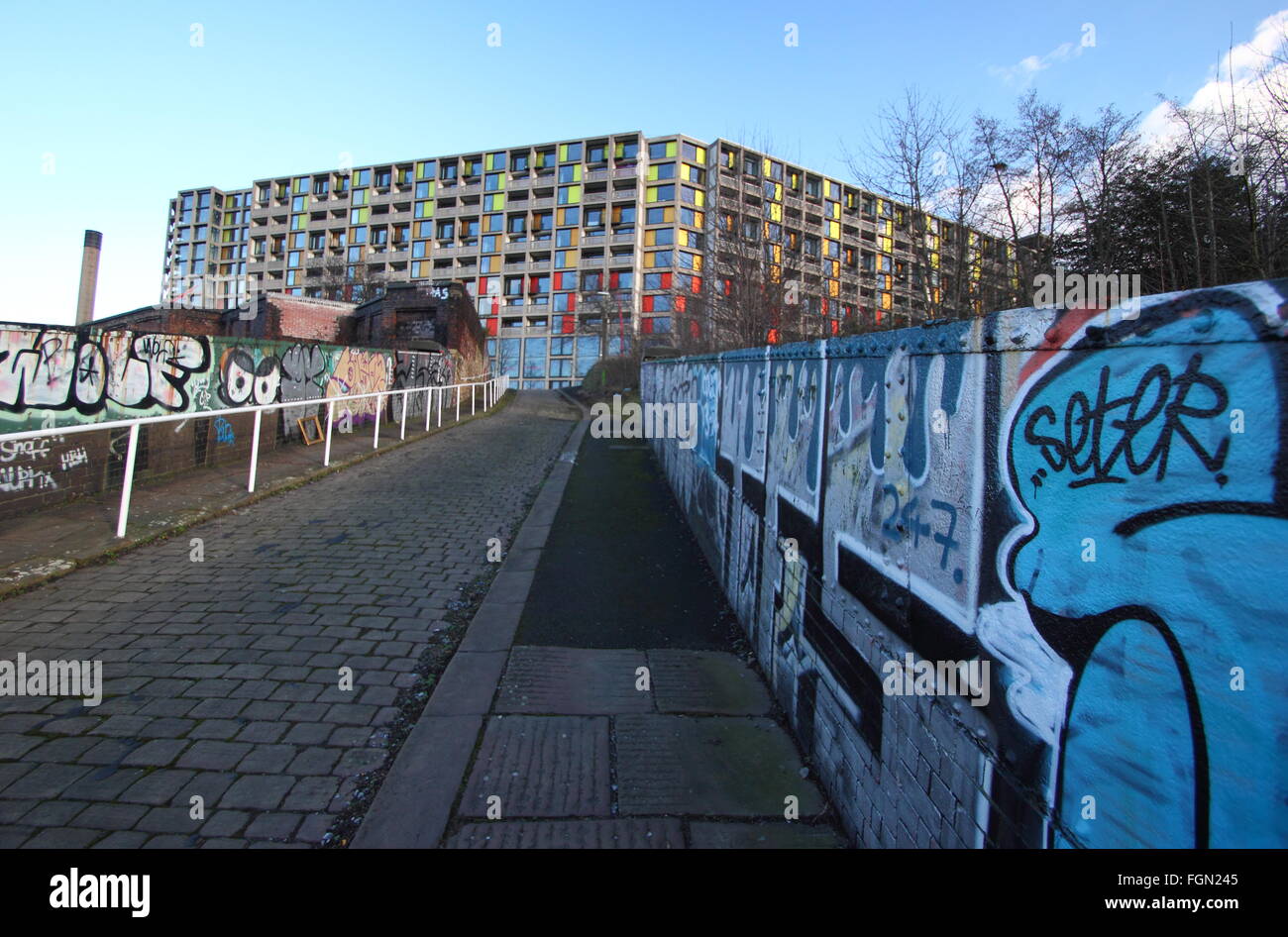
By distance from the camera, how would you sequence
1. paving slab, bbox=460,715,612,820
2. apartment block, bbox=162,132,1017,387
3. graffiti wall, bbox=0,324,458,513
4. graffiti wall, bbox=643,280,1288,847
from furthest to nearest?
1. apartment block, bbox=162,132,1017,387
2. graffiti wall, bbox=0,324,458,513
3. paving slab, bbox=460,715,612,820
4. graffiti wall, bbox=643,280,1288,847

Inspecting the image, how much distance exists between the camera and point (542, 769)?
2984 millimetres

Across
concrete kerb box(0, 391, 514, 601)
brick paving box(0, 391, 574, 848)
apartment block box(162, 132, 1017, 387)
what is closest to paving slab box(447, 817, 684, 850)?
brick paving box(0, 391, 574, 848)

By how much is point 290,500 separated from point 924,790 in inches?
317

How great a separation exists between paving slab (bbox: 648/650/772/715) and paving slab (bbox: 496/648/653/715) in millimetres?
123

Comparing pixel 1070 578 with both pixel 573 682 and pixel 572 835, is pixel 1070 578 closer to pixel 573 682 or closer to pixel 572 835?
pixel 572 835

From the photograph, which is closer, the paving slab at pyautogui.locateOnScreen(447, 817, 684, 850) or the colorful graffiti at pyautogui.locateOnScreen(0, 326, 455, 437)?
the paving slab at pyautogui.locateOnScreen(447, 817, 684, 850)

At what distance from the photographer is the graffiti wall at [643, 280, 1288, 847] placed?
1131 mm

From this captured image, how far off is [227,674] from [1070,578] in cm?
402

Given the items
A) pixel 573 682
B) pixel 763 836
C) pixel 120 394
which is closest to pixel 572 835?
pixel 763 836

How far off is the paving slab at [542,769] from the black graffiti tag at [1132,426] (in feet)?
7.25

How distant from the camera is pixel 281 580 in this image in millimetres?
5191

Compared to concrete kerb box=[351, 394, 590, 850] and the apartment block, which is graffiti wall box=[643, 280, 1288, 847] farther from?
the apartment block
